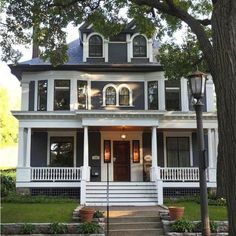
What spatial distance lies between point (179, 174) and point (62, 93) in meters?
7.26

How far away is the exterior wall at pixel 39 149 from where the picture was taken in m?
22.4

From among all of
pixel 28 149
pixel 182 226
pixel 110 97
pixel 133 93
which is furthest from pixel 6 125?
pixel 182 226

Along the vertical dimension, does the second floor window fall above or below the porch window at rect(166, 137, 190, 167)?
above

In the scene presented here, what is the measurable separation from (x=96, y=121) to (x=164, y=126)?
3.49 meters

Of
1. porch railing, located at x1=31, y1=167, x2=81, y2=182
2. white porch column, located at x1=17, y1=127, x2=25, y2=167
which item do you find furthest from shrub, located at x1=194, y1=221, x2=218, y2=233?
white porch column, located at x1=17, y1=127, x2=25, y2=167

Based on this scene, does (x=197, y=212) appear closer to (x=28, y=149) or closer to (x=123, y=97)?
(x=123, y=97)

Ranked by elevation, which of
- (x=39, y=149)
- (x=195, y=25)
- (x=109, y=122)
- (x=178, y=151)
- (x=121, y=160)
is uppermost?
(x=195, y=25)

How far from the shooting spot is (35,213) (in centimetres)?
1477

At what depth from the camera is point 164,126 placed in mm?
21703

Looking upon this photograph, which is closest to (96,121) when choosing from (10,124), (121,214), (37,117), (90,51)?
(37,117)

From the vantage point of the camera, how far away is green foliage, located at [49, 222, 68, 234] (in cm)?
1237

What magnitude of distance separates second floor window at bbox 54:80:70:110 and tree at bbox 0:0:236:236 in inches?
221

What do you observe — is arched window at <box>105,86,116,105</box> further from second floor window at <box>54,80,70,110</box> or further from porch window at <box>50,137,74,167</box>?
porch window at <box>50,137,74,167</box>

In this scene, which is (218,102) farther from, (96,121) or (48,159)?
(48,159)
